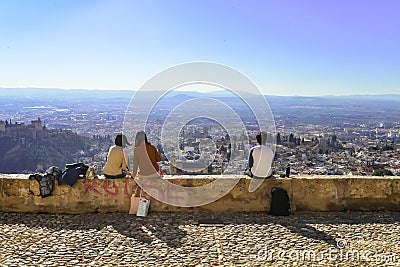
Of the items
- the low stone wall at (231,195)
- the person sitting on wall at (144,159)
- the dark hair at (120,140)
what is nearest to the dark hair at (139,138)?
the person sitting on wall at (144,159)

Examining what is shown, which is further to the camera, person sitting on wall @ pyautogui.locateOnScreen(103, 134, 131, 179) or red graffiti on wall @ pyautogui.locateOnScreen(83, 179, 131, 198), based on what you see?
person sitting on wall @ pyautogui.locateOnScreen(103, 134, 131, 179)

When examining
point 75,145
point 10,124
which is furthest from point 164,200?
point 10,124

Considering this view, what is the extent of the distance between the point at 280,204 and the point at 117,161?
272 centimetres

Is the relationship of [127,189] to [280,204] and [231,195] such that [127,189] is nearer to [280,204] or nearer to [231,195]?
[231,195]

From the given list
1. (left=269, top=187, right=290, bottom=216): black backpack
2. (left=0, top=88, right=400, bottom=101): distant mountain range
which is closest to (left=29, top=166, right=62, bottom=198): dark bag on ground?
(left=0, top=88, right=400, bottom=101): distant mountain range

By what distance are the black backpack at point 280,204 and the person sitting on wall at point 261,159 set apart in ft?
1.24

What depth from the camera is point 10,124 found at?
28.6 meters

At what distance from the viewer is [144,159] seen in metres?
5.73

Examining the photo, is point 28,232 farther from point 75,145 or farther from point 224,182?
point 75,145

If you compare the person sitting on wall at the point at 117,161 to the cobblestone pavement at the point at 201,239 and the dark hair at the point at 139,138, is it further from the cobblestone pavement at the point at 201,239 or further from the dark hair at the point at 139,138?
the cobblestone pavement at the point at 201,239

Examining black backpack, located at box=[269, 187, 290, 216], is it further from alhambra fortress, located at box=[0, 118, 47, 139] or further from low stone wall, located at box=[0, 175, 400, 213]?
alhambra fortress, located at box=[0, 118, 47, 139]

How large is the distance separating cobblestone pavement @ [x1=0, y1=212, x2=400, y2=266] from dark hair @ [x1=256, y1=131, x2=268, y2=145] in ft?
3.90

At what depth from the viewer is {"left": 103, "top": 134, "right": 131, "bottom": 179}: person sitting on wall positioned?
5773mm

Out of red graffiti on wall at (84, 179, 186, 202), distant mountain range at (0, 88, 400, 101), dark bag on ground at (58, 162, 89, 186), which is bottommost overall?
red graffiti on wall at (84, 179, 186, 202)
